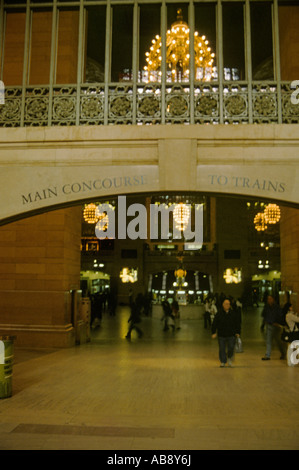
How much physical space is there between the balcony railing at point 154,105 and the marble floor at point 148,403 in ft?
16.4

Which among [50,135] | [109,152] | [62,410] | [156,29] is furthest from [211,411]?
[156,29]

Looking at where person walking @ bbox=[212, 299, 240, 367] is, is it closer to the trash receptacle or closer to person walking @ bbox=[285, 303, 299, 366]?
person walking @ bbox=[285, 303, 299, 366]

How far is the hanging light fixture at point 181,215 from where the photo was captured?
21625 mm

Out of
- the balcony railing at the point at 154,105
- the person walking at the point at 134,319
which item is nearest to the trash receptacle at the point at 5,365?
the balcony railing at the point at 154,105

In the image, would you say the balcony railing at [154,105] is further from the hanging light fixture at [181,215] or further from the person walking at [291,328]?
the hanging light fixture at [181,215]

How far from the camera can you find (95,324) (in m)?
21.6

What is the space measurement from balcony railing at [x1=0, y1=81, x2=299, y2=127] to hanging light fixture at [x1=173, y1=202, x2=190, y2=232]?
42.9 ft

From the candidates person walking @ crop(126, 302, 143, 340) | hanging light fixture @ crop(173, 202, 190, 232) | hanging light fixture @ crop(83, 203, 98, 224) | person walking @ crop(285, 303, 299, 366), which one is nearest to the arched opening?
person walking @ crop(126, 302, 143, 340)

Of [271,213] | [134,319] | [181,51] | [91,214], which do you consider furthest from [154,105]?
[271,213]

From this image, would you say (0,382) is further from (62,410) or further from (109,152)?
(109,152)

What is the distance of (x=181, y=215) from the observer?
21.7 metres

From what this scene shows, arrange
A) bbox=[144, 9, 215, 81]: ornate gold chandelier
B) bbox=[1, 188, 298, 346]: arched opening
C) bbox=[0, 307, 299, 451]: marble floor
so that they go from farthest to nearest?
1. bbox=[144, 9, 215, 81]: ornate gold chandelier
2. bbox=[1, 188, 298, 346]: arched opening
3. bbox=[0, 307, 299, 451]: marble floor

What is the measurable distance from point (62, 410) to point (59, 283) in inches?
282

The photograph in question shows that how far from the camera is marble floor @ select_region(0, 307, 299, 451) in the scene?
5.60 meters
